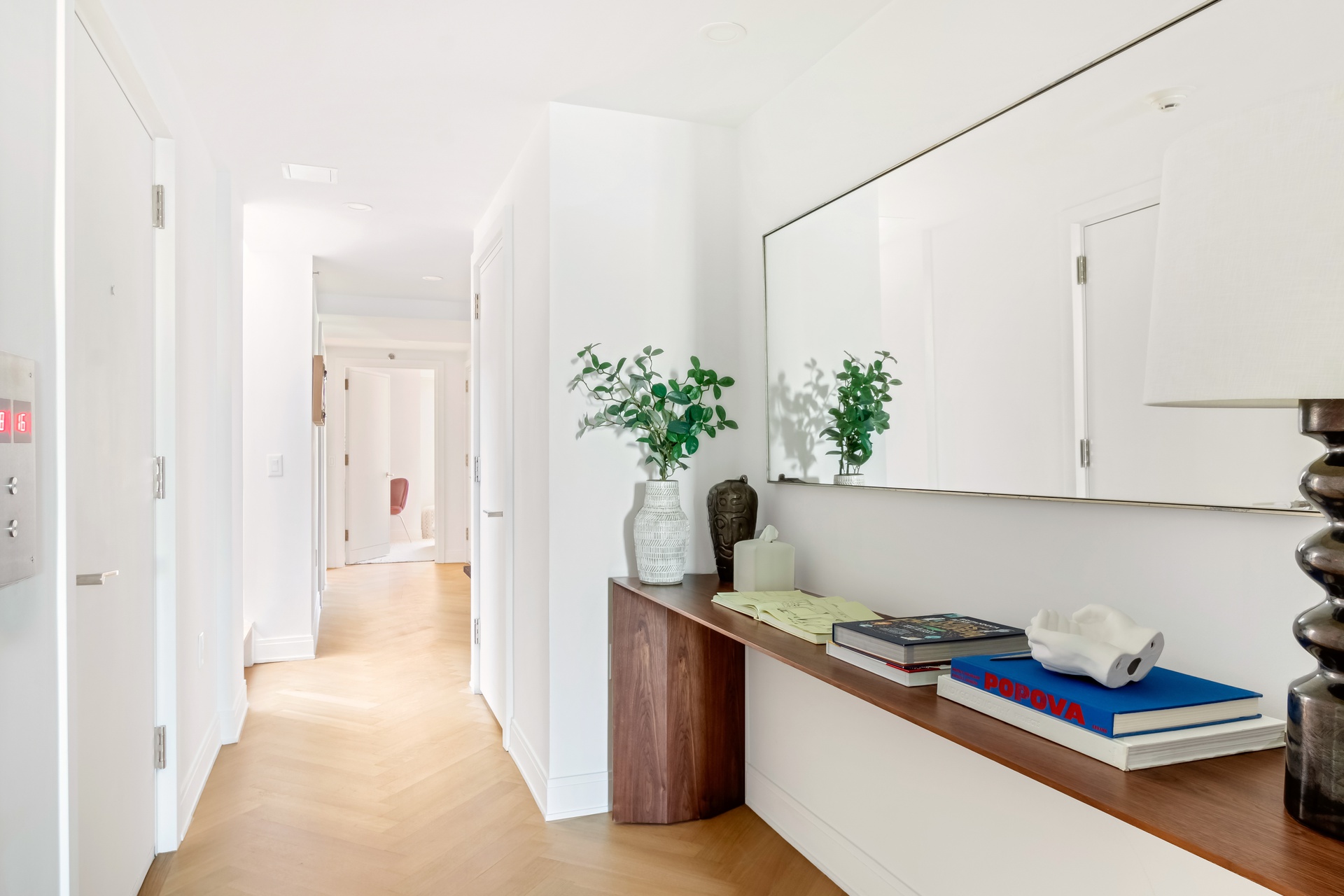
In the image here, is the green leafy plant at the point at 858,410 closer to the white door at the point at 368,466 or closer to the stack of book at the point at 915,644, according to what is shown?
the stack of book at the point at 915,644

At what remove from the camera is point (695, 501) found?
2799 mm

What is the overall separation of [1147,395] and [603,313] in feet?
6.37

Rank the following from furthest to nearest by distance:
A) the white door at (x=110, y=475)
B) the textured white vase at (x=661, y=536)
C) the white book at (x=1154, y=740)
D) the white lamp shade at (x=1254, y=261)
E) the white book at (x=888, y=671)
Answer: the textured white vase at (x=661, y=536) → the white door at (x=110, y=475) → the white book at (x=888, y=671) → the white book at (x=1154, y=740) → the white lamp shade at (x=1254, y=261)

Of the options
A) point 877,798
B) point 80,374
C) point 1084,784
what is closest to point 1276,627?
point 1084,784

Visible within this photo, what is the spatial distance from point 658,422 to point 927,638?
1358 mm

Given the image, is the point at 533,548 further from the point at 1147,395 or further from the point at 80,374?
the point at 1147,395

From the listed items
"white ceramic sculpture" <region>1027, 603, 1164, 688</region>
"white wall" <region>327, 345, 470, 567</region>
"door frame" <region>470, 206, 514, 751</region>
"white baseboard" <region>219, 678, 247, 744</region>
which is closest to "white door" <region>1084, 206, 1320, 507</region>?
"white ceramic sculpture" <region>1027, 603, 1164, 688</region>

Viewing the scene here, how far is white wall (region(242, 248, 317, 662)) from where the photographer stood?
4.63m

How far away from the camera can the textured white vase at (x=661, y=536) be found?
8.05 feet

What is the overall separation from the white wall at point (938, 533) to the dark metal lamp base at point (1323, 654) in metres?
0.37

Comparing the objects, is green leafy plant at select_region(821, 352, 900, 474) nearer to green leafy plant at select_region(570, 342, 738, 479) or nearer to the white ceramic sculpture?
green leafy plant at select_region(570, 342, 738, 479)

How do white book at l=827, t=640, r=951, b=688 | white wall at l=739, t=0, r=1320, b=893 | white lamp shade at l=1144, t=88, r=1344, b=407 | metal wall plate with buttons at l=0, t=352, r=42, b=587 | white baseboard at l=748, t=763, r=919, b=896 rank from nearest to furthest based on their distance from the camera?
white lamp shade at l=1144, t=88, r=1344, b=407
metal wall plate with buttons at l=0, t=352, r=42, b=587
white wall at l=739, t=0, r=1320, b=893
white book at l=827, t=640, r=951, b=688
white baseboard at l=748, t=763, r=919, b=896

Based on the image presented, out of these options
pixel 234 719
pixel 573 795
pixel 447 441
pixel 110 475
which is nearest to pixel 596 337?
pixel 110 475

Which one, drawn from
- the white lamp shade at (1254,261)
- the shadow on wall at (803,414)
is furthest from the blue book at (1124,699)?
the shadow on wall at (803,414)
